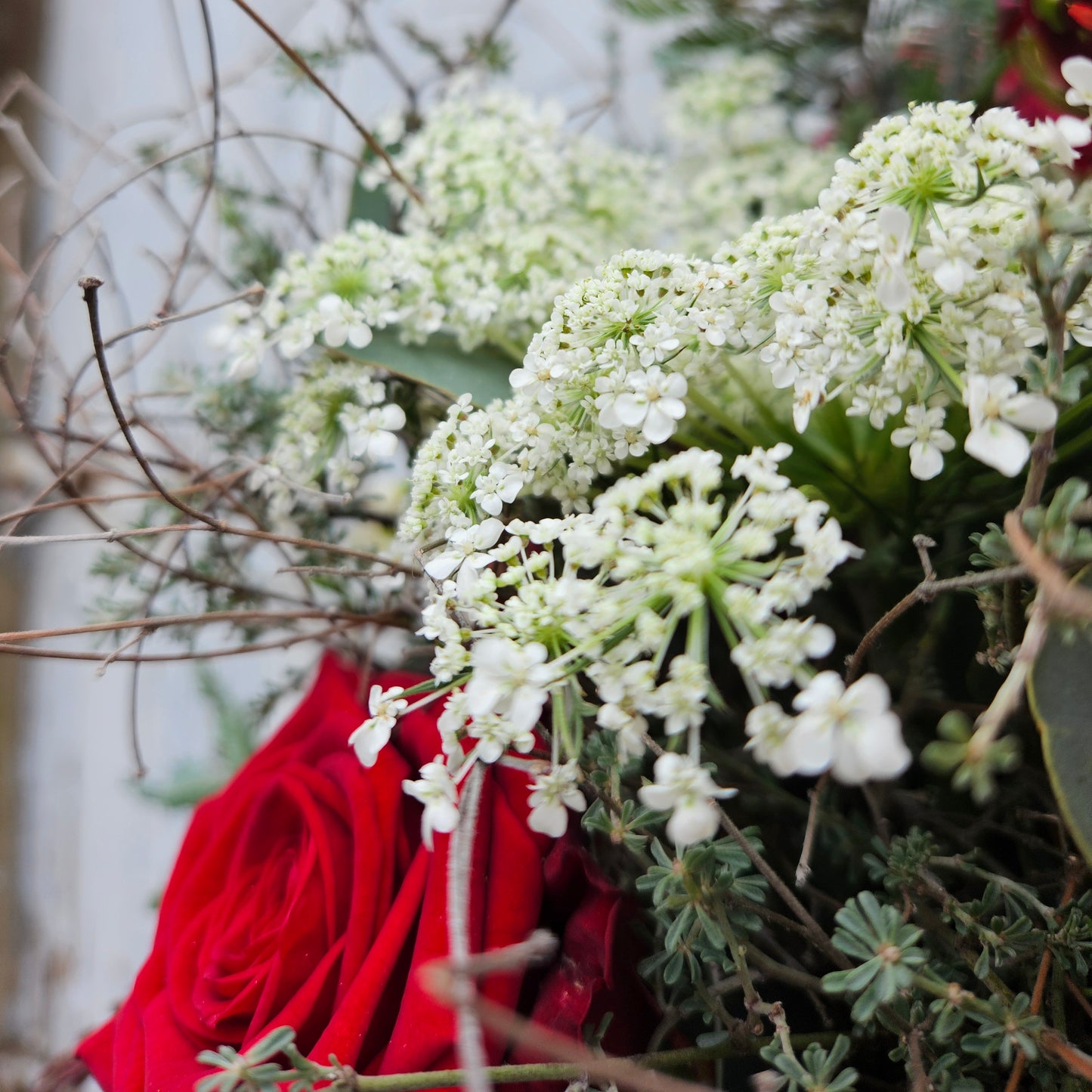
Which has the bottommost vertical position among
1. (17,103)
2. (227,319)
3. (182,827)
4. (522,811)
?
(182,827)

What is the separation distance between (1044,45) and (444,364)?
29cm

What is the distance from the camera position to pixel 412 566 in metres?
0.38

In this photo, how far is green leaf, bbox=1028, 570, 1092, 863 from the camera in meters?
0.26

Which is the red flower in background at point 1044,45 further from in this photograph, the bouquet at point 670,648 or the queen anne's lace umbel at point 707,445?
the queen anne's lace umbel at point 707,445

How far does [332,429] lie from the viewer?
418 millimetres

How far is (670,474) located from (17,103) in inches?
40.3

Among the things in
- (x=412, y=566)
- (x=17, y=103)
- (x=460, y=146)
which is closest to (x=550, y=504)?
(x=412, y=566)

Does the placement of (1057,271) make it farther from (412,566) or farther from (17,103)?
(17,103)

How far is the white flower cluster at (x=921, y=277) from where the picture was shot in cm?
26

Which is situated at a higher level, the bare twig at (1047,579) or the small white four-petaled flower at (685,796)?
the bare twig at (1047,579)

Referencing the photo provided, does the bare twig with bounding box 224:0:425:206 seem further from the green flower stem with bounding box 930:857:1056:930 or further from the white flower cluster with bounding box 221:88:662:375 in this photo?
the green flower stem with bounding box 930:857:1056:930

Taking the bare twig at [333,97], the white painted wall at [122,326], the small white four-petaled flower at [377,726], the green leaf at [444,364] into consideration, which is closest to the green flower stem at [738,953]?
the small white four-petaled flower at [377,726]

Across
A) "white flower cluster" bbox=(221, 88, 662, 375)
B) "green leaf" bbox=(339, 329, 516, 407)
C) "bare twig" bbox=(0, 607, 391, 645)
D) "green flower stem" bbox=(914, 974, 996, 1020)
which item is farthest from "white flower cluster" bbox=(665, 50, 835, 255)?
"green flower stem" bbox=(914, 974, 996, 1020)

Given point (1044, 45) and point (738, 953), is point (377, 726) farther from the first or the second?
point (1044, 45)
